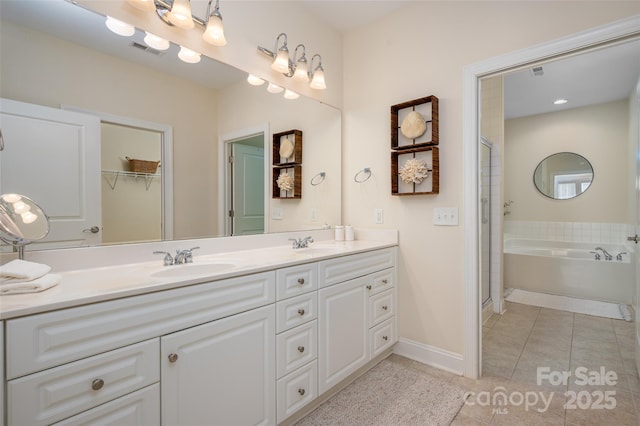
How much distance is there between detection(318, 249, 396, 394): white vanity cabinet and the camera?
1733mm

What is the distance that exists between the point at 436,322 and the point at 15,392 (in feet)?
7.07

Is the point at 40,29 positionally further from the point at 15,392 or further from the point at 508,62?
the point at 508,62

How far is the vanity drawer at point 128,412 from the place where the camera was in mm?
916

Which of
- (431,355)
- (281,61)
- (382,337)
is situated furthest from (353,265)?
(281,61)

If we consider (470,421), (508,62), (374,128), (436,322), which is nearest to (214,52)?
(374,128)

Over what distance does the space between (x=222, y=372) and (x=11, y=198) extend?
3.31ft

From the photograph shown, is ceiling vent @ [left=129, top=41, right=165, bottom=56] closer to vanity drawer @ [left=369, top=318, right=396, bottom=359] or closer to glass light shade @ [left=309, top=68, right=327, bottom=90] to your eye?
glass light shade @ [left=309, top=68, right=327, bottom=90]

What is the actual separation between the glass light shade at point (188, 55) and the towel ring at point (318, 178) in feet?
3.75

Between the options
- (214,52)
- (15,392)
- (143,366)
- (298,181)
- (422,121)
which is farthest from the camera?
(298,181)

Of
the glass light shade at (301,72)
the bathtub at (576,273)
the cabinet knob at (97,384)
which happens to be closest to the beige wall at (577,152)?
the bathtub at (576,273)

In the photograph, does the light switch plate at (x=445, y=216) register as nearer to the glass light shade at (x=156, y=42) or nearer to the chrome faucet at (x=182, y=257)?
the chrome faucet at (x=182, y=257)

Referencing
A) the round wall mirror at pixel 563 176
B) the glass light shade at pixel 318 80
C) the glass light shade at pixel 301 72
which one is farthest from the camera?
the round wall mirror at pixel 563 176

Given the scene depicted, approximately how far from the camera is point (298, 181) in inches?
94.7

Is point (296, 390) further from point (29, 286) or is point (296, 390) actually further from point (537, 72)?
point (537, 72)
